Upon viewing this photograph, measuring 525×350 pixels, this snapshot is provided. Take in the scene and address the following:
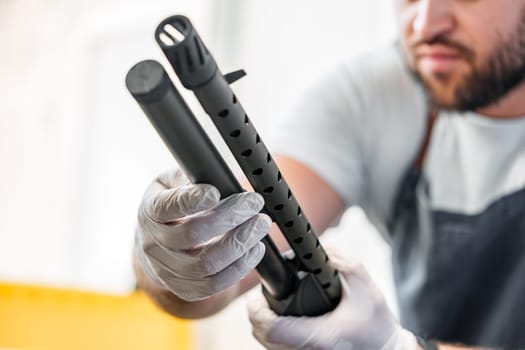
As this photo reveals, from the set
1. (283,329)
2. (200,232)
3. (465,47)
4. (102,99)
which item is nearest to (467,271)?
(465,47)

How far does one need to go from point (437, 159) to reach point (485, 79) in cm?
12

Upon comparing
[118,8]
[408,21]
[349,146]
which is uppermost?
[118,8]

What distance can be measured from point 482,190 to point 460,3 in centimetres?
24

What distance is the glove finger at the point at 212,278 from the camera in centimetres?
44

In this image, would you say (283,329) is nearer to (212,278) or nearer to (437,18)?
(212,278)

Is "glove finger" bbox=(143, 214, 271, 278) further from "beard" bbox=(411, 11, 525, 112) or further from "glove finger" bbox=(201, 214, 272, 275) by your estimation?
"beard" bbox=(411, 11, 525, 112)

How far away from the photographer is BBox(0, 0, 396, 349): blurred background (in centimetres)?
123

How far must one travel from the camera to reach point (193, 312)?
2.15ft

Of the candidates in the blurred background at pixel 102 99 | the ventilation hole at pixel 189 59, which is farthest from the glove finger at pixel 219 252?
the blurred background at pixel 102 99

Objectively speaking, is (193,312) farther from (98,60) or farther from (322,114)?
(98,60)

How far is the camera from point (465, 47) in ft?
2.53

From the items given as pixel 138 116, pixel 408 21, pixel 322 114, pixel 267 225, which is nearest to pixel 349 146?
pixel 322 114

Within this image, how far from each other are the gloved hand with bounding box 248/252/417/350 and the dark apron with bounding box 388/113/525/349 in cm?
29

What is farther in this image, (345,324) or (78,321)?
(78,321)
